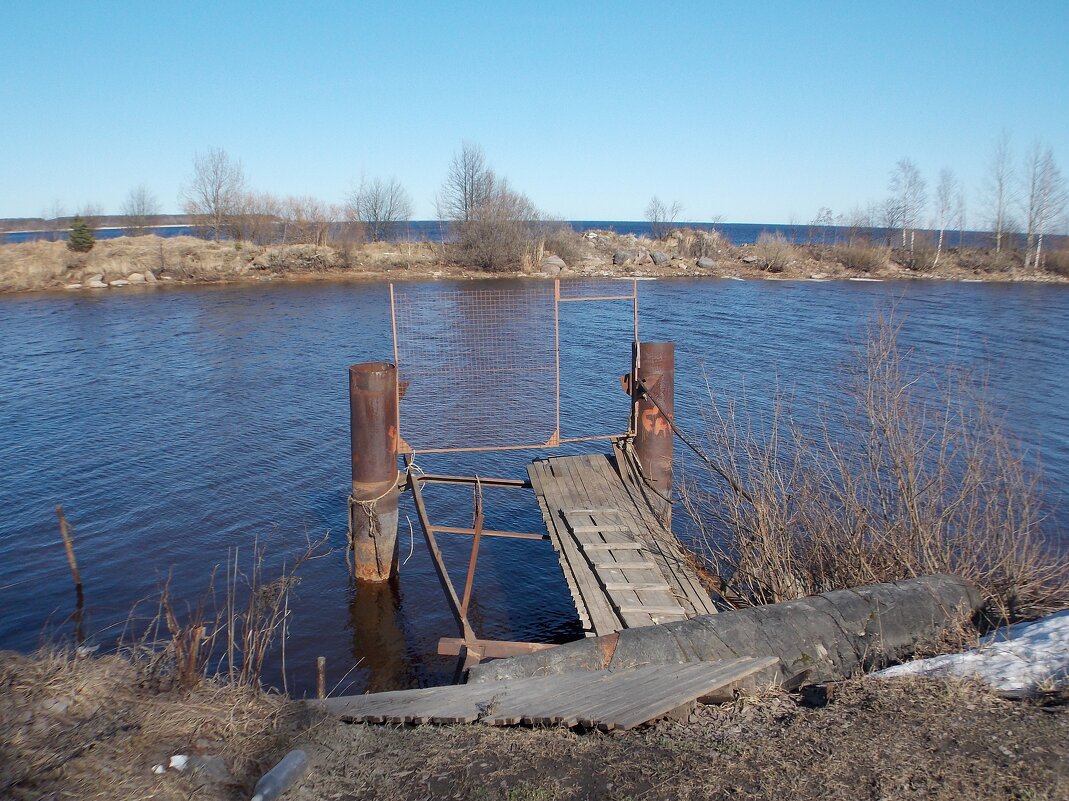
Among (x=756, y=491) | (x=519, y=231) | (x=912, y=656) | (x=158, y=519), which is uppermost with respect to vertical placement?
(x=519, y=231)

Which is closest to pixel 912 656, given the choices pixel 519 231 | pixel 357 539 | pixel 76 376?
pixel 357 539

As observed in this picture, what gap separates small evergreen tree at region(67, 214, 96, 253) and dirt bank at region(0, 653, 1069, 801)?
4234 centimetres

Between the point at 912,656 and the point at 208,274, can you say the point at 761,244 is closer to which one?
the point at 208,274

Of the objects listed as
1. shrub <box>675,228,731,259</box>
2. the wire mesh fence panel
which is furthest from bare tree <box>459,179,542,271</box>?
the wire mesh fence panel

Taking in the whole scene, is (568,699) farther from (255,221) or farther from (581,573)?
(255,221)

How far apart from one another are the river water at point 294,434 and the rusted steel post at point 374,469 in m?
0.50

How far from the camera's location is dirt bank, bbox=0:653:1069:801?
3839mm

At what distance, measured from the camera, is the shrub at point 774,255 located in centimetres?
4809

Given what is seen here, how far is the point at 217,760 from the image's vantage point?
408 cm

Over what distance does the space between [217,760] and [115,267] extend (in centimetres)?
4143

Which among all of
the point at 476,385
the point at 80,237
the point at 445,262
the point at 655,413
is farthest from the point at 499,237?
the point at 655,413

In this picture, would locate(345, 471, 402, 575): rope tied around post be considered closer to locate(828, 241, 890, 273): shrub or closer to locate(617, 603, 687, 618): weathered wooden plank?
locate(617, 603, 687, 618): weathered wooden plank

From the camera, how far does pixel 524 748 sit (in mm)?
4281

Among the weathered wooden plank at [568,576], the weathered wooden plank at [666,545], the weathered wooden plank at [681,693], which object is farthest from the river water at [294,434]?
the weathered wooden plank at [681,693]
